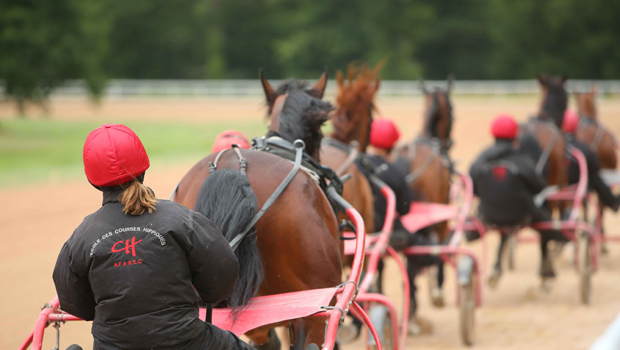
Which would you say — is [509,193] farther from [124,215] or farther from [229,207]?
[124,215]

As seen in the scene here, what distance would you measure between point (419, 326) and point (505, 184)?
6.09 ft

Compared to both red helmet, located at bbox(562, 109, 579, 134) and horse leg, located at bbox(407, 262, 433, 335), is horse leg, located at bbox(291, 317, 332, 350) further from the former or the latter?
red helmet, located at bbox(562, 109, 579, 134)

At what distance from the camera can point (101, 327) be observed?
2.31 m

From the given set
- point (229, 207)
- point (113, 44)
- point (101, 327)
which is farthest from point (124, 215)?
point (113, 44)

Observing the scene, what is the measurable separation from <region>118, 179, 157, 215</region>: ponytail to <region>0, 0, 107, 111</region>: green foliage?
1684 centimetres

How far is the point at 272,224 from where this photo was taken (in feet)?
9.87

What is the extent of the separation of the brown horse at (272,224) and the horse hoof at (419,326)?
3.35 m

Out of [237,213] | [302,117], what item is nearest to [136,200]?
[237,213]

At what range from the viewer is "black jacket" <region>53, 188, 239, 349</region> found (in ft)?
7.37

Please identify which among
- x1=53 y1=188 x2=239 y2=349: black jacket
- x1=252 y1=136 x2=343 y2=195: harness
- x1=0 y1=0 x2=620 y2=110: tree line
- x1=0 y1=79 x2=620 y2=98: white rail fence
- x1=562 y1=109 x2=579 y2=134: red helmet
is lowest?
x1=53 y1=188 x2=239 y2=349: black jacket

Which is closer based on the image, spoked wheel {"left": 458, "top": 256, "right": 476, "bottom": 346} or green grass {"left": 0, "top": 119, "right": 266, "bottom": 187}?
spoked wheel {"left": 458, "top": 256, "right": 476, "bottom": 346}

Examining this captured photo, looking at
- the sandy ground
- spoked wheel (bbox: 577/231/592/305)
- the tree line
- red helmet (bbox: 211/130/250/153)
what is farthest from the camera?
the tree line

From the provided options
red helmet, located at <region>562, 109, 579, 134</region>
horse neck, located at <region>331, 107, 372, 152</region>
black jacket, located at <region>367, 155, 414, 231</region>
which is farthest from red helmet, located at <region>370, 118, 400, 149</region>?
red helmet, located at <region>562, 109, 579, 134</region>

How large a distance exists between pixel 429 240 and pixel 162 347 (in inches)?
177
